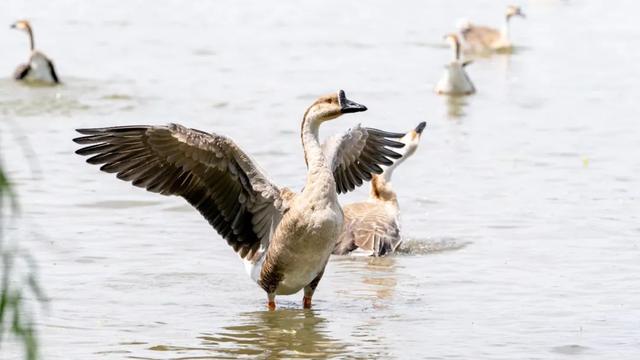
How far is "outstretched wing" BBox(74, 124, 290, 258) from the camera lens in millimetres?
8656

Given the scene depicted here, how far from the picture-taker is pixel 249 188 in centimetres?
899

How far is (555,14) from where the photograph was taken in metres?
31.6

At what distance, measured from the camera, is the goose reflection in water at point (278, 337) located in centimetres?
833

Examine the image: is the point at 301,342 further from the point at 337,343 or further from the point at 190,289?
the point at 190,289

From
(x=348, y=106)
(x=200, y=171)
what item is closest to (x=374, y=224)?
(x=200, y=171)

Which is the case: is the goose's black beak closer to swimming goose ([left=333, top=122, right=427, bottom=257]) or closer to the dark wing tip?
the dark wing tip

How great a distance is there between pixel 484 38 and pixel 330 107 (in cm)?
1777

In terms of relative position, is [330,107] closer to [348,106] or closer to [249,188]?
[348,106]

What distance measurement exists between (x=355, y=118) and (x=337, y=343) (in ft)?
30.7

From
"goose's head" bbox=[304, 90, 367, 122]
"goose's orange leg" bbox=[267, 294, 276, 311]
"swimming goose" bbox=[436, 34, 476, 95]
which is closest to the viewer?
"goose's head" bbox=[304, 90, 367, 122]

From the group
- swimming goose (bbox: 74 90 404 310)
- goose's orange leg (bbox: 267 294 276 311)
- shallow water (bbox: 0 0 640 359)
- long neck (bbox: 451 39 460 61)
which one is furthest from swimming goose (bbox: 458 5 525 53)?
goose's orange leg (bbox: 267 294 276 311)

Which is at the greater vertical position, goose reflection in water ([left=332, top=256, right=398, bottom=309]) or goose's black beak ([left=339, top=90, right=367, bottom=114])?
goose's black beak ([left=339, top=90, right=367, bottom=114])

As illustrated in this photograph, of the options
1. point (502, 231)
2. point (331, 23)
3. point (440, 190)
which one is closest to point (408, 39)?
point (331, 23)

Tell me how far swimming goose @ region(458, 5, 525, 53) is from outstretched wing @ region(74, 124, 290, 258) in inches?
678
